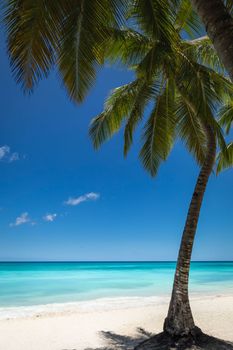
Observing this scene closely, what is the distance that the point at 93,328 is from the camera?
9.11m

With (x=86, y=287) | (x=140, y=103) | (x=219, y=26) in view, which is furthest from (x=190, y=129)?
(x=86, y=287)

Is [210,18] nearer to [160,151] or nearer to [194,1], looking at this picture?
[194,1]

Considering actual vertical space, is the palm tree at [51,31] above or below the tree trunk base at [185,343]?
above

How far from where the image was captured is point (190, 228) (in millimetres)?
6969

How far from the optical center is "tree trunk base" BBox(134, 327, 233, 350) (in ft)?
20.8

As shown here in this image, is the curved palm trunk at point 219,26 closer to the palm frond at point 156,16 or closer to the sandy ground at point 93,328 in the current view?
the palm frond at point 156,16

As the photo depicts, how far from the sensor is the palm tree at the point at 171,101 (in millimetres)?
5887

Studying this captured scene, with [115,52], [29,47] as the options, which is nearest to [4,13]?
[29,47]

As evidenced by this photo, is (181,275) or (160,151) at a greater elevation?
(160,151)

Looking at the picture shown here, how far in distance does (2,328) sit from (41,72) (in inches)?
278

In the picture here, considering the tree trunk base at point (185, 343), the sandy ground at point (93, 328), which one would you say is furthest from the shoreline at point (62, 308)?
the tree trunk base at point (185, 343)

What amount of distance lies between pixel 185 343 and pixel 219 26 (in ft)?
17.4

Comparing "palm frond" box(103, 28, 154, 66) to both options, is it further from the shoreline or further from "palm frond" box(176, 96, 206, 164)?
the shoreline

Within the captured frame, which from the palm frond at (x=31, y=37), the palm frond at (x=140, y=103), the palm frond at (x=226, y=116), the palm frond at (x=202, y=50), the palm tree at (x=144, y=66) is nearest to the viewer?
the palm frond at (x=31, y=37)
